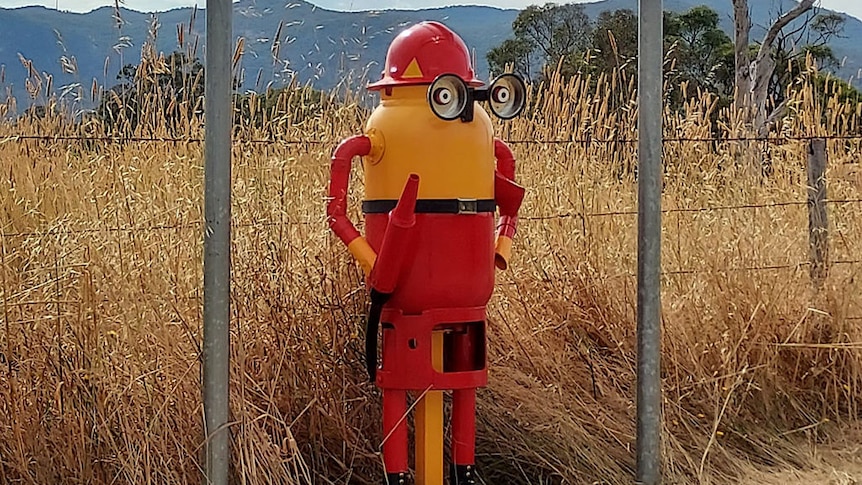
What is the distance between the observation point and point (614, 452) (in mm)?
3922

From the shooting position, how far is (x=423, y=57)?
10.4 ft

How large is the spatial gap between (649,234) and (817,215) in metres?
1.58

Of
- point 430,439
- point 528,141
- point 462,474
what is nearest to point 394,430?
point 430,439

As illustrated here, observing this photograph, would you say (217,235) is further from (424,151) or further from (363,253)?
(424,151)

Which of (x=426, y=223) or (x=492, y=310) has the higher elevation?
(x=426, y=223)

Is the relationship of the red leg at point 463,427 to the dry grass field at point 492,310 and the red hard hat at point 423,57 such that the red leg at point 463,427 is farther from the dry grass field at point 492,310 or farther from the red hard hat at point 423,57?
the red hard hat at point 423,57

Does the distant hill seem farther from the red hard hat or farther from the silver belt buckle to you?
the silver belt buckle

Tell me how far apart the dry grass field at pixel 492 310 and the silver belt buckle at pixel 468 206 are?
70 centimetres

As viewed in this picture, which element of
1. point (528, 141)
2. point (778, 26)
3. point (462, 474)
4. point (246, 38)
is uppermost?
point (778, 26)

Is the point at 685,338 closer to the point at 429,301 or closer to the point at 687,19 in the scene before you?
the point at 429,301

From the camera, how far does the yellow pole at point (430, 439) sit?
331 cm

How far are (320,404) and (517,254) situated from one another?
1077 millimetres

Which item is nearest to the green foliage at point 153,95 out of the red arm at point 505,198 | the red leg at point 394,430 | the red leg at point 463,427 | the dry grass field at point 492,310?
the dry grass field at point 492,310

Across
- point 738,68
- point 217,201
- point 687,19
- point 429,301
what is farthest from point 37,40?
point 687,19
